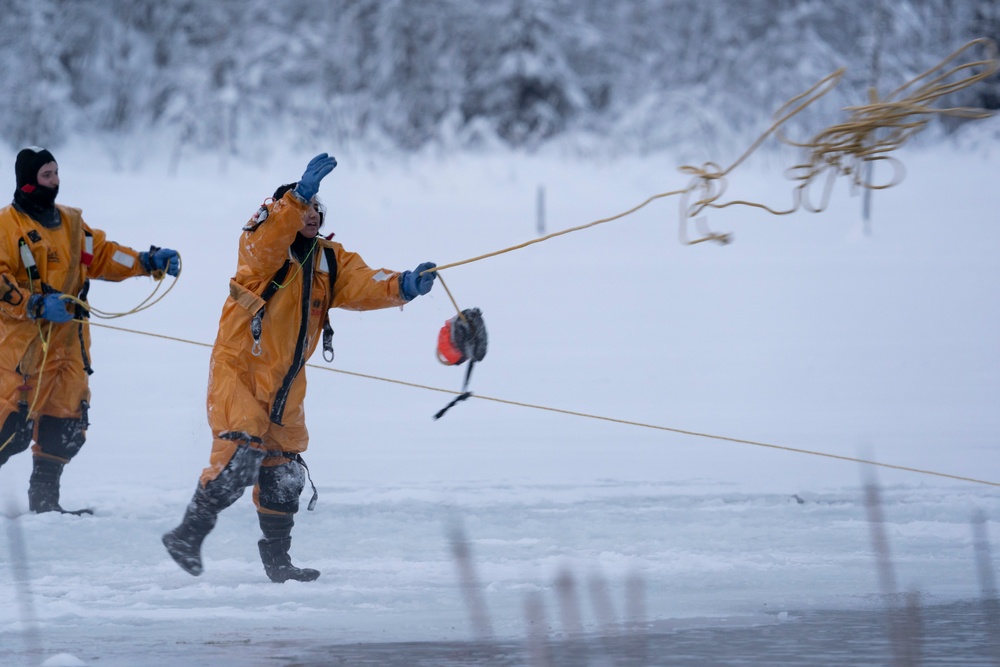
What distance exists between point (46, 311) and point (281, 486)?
1.41 m

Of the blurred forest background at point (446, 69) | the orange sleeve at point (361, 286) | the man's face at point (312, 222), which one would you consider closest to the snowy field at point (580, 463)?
the orange sleeve at point (361, 286)

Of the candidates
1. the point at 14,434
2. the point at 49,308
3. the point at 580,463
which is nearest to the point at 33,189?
the point at 49,308

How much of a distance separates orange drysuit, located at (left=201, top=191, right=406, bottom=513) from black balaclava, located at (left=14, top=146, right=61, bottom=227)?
133 centimetres

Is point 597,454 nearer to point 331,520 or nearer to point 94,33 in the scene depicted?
point 331,520

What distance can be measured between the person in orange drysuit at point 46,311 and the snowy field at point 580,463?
0.40 metres

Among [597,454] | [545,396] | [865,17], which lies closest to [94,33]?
[865,17]

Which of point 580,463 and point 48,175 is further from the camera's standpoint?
point 580,463

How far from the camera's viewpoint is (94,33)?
23.7m

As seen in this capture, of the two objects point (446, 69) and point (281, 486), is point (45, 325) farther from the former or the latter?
point (446, 69)

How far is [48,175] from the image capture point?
523 centimetres

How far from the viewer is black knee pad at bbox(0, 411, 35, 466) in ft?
17.4

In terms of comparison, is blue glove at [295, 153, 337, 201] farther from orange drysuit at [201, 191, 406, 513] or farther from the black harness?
the black harness

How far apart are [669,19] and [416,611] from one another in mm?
24028

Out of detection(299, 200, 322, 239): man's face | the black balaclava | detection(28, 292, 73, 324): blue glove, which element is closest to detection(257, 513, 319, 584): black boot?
detection(299, 200, 322, 239): man's face
